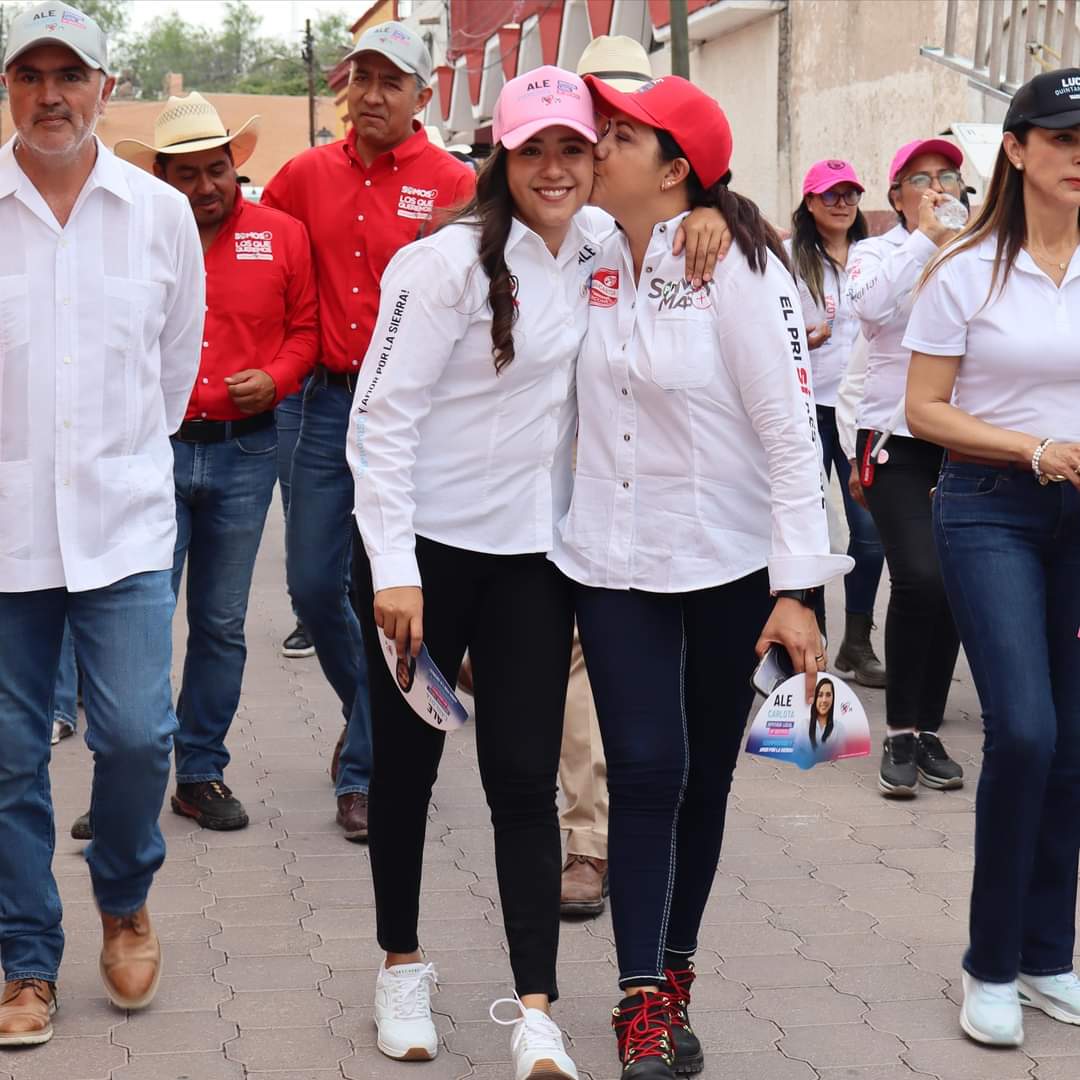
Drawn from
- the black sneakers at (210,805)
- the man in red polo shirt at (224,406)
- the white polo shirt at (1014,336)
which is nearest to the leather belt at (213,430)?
the man in red polo shirt at (224,406)

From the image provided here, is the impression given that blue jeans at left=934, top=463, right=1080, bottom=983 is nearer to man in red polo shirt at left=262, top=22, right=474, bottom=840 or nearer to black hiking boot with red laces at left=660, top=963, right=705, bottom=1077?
black hiking boot with red laces at left=660, top=963, right=705, bottom=1077

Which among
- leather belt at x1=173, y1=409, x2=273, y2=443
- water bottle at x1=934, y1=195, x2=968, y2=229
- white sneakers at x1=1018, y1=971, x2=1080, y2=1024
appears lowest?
white sneakers at x1=1018, y1=971, x2=1080, y2=1024

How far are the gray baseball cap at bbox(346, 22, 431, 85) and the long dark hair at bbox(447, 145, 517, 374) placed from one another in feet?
6.13

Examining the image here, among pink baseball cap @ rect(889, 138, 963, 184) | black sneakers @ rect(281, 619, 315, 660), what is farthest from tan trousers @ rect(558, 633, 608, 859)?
black sneakers @ rect(281, 619, 315, 660)

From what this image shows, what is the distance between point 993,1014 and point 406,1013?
1284 mm

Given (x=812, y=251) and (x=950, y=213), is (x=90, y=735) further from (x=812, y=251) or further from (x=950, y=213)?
(x=812, y=251)

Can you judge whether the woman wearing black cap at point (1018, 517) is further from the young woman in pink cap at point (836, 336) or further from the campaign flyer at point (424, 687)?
the young woman in pink cap at point (836, 336)

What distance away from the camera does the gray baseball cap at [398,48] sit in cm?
552

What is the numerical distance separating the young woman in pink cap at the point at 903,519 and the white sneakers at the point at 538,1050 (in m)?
2.58

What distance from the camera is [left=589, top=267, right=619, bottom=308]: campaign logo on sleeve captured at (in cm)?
377

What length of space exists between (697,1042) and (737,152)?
16.7m

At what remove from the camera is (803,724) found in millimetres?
3631

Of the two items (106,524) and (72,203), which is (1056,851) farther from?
(72,203)

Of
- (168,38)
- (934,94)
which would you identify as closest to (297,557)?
(934,94)
